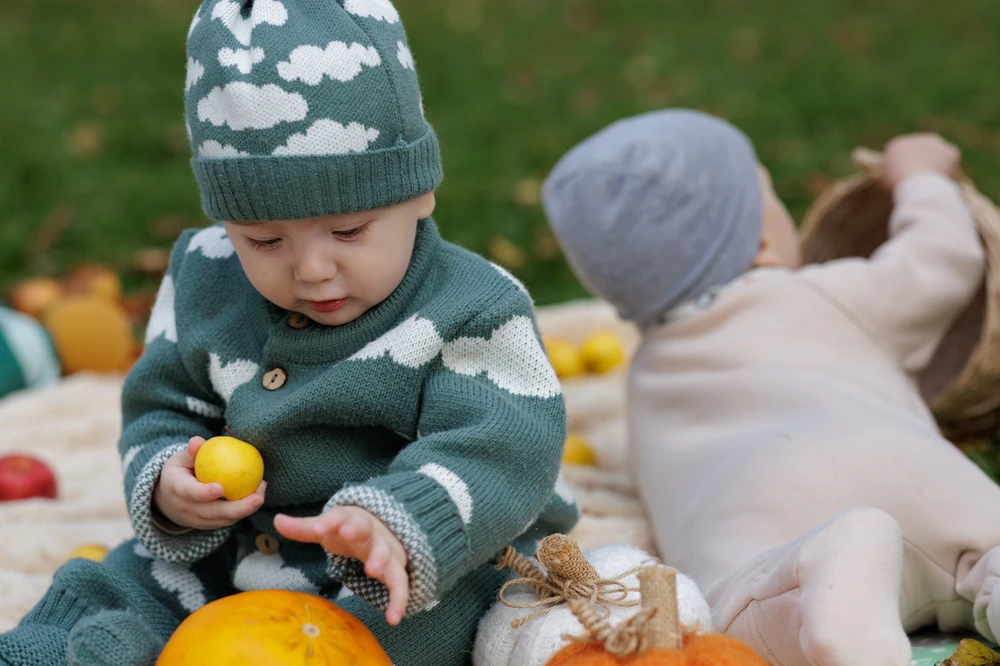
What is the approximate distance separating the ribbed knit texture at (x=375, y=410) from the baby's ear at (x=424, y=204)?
1.8 inches

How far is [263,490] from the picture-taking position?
2006mm

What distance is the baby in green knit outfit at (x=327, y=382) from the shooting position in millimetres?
1782

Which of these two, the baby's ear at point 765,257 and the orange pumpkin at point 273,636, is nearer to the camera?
the orange pumpkin at point 273,636

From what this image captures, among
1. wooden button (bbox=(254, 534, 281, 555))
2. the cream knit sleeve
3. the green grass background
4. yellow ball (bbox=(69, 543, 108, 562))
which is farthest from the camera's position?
the green grass background

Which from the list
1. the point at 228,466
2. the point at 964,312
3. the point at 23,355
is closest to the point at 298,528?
the point at 228,466

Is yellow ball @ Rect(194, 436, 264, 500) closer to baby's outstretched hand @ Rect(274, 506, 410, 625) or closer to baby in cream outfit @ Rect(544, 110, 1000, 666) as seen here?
baby's outstretched hand @ Rect(274, 506, 410, 625)

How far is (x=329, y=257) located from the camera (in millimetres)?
1882

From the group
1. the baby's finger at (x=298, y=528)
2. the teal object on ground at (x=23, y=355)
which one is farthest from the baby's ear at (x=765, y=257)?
the teal object on ground at (x=23, y=355)

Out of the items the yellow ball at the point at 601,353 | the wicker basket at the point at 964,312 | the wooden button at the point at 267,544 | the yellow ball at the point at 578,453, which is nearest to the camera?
the wooden button at the point at 267,544

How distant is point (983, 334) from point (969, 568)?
2.86 feet

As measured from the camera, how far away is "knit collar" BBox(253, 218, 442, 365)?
200cm

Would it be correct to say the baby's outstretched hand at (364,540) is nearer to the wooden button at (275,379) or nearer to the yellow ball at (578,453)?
the wooden button at (275,379)

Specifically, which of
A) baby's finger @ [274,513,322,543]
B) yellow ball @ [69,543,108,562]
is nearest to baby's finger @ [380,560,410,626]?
baby's finger @ [274,513,322,543]

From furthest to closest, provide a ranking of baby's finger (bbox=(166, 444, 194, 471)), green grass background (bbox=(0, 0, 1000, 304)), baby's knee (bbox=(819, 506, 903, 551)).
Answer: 1. green grass background (bbox=(0, 0, 1000, 304))
2. baby's finger (bbox=(166, 444, 194, 471))
3. baby's knee (bbox=(819, 506, 903, 551))
